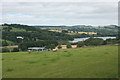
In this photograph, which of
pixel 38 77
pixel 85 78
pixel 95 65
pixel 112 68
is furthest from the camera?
pixel 95 65

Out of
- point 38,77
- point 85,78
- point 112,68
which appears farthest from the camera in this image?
point 112,68

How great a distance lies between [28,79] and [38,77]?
496 mm

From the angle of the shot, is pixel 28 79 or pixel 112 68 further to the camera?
pixel 112 68

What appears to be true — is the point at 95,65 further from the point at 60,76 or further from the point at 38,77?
the point at 38,77

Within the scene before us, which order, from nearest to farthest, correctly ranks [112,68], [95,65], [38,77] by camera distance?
[38,77]
[112,68]
[95,65]

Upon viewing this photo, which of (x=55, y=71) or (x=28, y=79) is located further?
(x=55, y=71)

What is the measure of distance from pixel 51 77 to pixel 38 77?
68cm

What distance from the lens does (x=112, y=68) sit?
9.10m

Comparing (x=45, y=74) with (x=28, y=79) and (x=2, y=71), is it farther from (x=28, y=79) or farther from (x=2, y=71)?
(x=2, y=71)

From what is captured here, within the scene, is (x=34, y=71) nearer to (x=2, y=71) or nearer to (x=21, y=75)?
(x=21, y=75)

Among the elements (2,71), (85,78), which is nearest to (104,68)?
(85,78)

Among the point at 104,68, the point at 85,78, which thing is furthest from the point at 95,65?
the point at 85,78

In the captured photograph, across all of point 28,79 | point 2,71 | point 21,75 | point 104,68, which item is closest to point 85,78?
point 104,68

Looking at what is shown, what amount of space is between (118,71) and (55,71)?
10.6 ft
